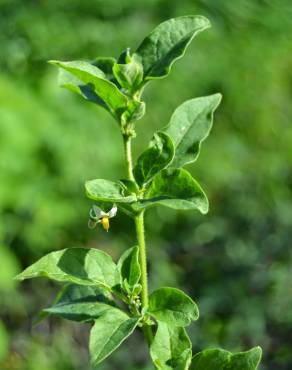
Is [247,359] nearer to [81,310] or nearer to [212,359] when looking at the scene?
[212,359]

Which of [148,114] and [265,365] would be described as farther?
[148,114]

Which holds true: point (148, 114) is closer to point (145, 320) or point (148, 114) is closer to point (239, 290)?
point (239, 290)

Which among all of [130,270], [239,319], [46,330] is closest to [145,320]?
[130,270]

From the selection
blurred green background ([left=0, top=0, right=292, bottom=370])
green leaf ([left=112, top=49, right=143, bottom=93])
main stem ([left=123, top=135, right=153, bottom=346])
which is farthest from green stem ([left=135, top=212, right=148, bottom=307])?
blurred green background ([left=0, top=0, right=292, bottom=370])

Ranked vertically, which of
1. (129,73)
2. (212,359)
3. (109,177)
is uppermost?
(129,73)

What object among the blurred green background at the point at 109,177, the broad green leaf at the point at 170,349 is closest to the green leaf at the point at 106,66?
the broad green leaf at the point at 170,349

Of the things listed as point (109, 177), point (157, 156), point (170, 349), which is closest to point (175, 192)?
point (157, 156)

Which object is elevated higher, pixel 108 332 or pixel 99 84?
pixel 99 84

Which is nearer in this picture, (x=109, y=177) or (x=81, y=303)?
(x=81, y=303)

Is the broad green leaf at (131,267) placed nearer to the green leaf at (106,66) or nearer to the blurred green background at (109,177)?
the green leaf at (106,66)
